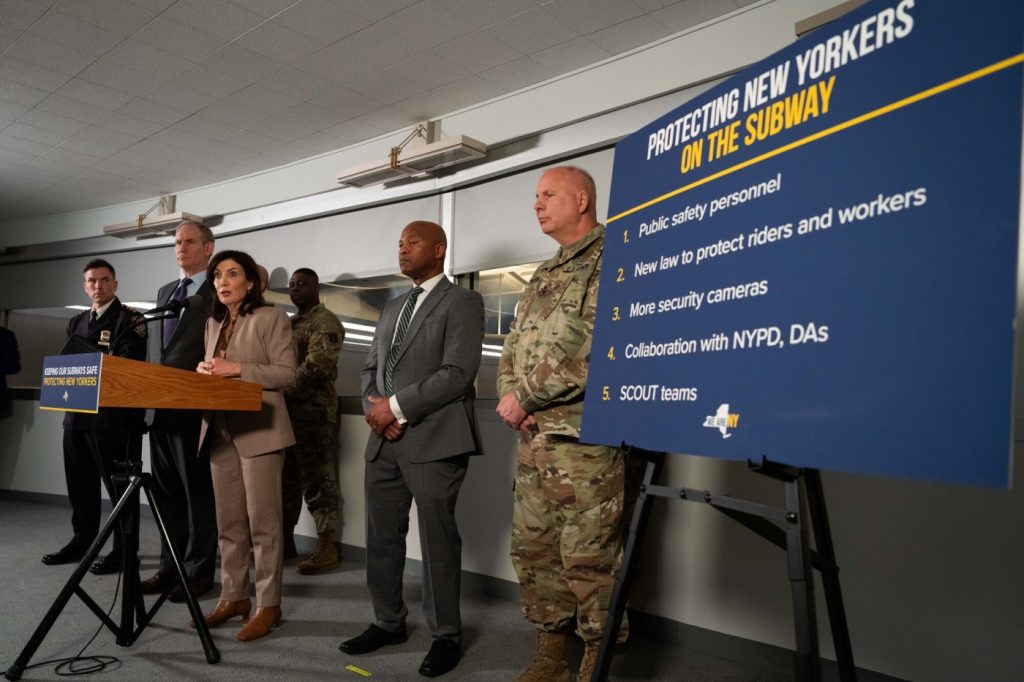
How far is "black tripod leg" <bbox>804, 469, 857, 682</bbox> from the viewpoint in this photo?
1.31 metres

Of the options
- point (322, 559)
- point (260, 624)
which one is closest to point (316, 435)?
point (322, 559)

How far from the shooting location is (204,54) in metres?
3.62

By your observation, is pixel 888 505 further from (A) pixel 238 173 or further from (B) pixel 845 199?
(A) pixel 238 173

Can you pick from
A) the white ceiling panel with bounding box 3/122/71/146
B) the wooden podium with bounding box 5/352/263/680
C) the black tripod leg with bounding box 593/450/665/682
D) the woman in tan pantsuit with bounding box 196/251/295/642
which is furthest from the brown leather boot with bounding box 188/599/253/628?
the white ceiling panel with bounding box 3/122/71/146

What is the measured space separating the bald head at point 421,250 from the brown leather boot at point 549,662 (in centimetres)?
139

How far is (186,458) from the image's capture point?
9.75 ft

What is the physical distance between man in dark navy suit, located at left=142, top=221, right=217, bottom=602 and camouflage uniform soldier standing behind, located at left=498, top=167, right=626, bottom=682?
1.42 metres

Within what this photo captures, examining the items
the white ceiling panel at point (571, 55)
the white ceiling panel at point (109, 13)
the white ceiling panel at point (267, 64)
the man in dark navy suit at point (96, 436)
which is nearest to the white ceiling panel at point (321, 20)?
the white ceiling panel at point (267, 64)

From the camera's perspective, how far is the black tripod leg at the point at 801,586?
113cm

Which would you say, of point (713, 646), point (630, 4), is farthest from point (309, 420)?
point (630, 4)

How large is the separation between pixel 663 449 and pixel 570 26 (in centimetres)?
253

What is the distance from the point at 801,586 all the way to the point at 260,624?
2.21 metres

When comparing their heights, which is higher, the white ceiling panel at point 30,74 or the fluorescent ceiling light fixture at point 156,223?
the white ceiling panel at point 30,74

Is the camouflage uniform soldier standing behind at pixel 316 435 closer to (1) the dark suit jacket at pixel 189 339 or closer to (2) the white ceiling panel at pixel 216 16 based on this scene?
(1) the dark suit jacket at pixel 189 339
